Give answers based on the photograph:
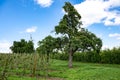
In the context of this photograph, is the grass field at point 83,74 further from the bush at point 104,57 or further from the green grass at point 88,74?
the bush at point 104,57

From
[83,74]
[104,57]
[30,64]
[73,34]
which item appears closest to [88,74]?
[83,74]

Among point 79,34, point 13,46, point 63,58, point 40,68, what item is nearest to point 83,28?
point 79,34

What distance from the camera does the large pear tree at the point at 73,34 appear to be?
36.7 m

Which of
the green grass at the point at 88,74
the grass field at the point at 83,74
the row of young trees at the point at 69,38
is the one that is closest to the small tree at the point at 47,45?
the row of young trees at the point at 69,38

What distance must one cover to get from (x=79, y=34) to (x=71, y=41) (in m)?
1.93

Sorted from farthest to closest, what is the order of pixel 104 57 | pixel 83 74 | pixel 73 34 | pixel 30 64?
pixel 104 57, pixel 73 34, pixel 30 64, pixel 83 74

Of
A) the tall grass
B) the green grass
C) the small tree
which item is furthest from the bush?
the tall grass

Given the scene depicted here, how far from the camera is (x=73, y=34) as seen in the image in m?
37.7

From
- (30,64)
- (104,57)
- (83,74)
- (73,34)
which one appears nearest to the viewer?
(83,74)

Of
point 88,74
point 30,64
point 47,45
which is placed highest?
point 47,45

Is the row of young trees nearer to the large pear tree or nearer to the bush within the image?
the large pear tree

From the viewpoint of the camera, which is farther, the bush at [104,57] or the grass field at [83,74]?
the bush at [104,57]

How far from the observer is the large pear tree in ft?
120

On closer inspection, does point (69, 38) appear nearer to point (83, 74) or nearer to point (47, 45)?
point (47, 45)
